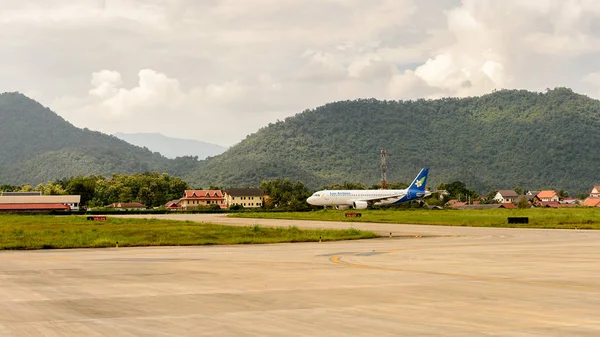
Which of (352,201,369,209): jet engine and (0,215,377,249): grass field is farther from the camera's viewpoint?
(352,201,369,209): jet engine

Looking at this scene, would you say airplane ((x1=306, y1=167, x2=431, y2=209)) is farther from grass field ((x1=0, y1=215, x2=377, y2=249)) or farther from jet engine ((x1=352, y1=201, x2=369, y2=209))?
grass field ((x1=0, y1=215, x2=377, y2=249))

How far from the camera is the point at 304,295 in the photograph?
20281mm

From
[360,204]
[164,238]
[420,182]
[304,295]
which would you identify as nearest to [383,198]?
[360,204]

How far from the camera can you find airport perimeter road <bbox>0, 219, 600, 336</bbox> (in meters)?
14.8

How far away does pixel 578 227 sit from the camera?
70.1m

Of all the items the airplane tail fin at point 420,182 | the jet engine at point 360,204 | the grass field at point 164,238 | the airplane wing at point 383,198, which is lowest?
the grass field at point 164,238

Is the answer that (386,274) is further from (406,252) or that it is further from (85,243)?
(85,243)

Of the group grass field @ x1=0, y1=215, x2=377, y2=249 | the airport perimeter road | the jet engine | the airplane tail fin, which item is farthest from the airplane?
the airport perimeter road

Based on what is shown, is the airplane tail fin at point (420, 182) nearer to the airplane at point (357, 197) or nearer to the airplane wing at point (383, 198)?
the airplane at point (357, 197)

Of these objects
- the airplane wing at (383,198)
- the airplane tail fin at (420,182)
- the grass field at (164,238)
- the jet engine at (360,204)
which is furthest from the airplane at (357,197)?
the grass field at (164,238)

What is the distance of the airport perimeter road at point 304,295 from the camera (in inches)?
583

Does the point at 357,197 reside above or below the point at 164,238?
above

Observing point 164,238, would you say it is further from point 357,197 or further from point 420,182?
point 420,182

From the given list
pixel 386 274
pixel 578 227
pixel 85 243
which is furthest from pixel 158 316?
pixel 578 227
